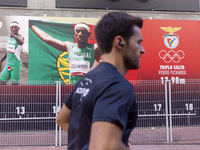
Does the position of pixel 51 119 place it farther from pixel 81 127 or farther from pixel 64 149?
pixel 81 127

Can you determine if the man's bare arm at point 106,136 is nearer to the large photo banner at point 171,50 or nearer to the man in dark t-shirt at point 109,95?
the man in dark t-shirt at point 109,95

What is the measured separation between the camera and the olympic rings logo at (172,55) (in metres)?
13.2

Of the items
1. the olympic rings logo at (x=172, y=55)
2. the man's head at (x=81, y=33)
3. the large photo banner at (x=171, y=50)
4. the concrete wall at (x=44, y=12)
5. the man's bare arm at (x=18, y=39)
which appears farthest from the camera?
the olympic rings logo at (x=172, y=55)

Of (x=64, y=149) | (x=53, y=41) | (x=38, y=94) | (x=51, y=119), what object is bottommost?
(x=64, y=149)

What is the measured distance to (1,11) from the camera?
41.2ft

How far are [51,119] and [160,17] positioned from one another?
24.7ft

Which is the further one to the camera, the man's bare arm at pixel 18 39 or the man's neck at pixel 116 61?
the man's bare arm at pixel 18 39

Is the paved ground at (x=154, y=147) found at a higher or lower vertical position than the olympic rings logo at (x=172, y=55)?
lower

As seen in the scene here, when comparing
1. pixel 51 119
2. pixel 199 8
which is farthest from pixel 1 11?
pixel 199 8

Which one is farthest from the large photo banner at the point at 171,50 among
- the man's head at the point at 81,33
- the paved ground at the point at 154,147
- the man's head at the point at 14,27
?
the man's head at the point at 14,27

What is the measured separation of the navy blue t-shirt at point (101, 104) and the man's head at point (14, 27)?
37.7 feet

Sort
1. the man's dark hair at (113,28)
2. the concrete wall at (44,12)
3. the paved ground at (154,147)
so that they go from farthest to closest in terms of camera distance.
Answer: the concrete wall at (44,12), the paved ground at (154,147), the man's dark hair at (113,28)

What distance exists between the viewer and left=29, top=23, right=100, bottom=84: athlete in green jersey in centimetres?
1255

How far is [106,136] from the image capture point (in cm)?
126
